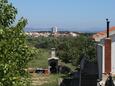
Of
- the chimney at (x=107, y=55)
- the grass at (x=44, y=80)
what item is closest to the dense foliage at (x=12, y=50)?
the chimney at (x=107, y=55)

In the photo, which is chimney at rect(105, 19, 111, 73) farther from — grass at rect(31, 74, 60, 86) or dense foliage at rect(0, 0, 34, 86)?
dense foliage at rect(0, 0, 34, 86)

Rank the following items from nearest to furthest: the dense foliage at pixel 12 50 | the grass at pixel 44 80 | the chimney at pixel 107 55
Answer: the dense foliage at pixel 12 50 → the chimney at pixel 107 55 → the grass at pixel 44 80

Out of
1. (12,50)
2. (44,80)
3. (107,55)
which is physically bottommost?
(44,80)

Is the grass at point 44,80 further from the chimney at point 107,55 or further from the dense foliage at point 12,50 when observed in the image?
the dense foliage at point 12,50

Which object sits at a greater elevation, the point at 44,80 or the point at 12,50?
the point at 12,50

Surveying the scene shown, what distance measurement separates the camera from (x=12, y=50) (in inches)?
603

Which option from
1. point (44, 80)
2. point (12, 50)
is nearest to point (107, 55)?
point (12, 50)

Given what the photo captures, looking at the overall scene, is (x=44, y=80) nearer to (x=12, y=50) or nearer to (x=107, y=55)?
(x=107, y=55)

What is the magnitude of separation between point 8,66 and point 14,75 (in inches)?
21.0

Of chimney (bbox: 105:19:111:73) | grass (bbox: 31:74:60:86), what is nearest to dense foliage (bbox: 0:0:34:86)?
chimney (bbox: 105:19:111:73)

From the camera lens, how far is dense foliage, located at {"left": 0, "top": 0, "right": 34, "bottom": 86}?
14570 mm

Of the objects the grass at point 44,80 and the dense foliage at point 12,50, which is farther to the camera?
the grass at point 44,80

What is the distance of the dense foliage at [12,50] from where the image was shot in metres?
14.6

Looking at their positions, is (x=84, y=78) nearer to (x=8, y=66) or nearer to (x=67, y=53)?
(x=8, y=66)
